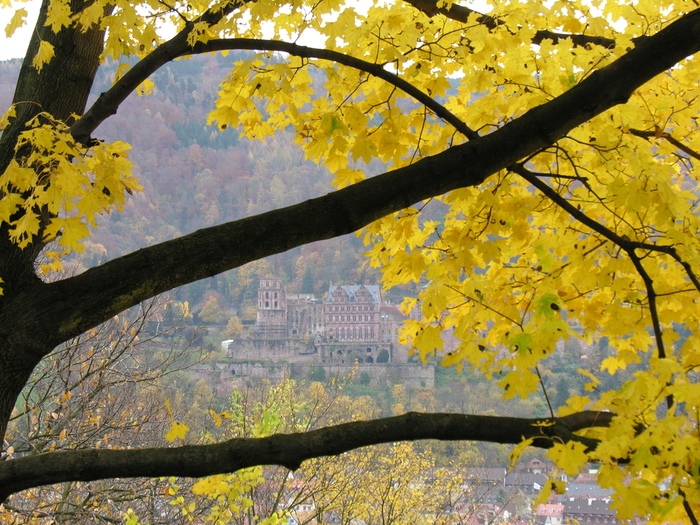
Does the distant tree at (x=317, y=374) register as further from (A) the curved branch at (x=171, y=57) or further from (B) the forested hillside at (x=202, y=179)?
(A) the curved branch at (x=171, y=57)

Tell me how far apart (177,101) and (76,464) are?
72277mm

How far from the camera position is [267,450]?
4.72 feet

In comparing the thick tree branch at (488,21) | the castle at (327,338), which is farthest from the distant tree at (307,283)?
the thick tree branch at (488,21)

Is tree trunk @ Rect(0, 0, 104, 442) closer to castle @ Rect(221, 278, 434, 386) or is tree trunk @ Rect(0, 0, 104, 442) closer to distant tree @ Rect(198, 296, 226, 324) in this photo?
castle @ Rect(221, 278, 434, 386)

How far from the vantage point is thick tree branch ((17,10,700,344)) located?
1.40m

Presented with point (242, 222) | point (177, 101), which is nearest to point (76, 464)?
point (242, 222)

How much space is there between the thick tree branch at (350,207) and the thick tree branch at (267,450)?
15.2 inches

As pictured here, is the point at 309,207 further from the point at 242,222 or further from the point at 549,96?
the point at 549,96

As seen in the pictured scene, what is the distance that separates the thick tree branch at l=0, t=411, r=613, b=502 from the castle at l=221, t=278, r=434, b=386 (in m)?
35.6

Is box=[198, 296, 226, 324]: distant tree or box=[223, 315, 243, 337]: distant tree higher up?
box=[198, 296, 226, 324]: distant tree

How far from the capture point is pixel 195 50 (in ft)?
6.66

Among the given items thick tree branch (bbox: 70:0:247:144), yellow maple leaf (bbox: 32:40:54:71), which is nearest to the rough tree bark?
thick tree branch (bbox: 70:0:247:144)

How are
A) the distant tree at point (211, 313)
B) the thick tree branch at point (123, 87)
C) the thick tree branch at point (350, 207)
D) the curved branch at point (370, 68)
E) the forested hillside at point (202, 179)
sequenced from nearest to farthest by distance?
the thick tree branch at point (350, 207)
the curved branch at point (370, 68)
the thick tree branch at point (123, 87)
the distant tree at point (211, 313)
the forested hillside at point (202, 179)

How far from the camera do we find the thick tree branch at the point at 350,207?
1397mm
